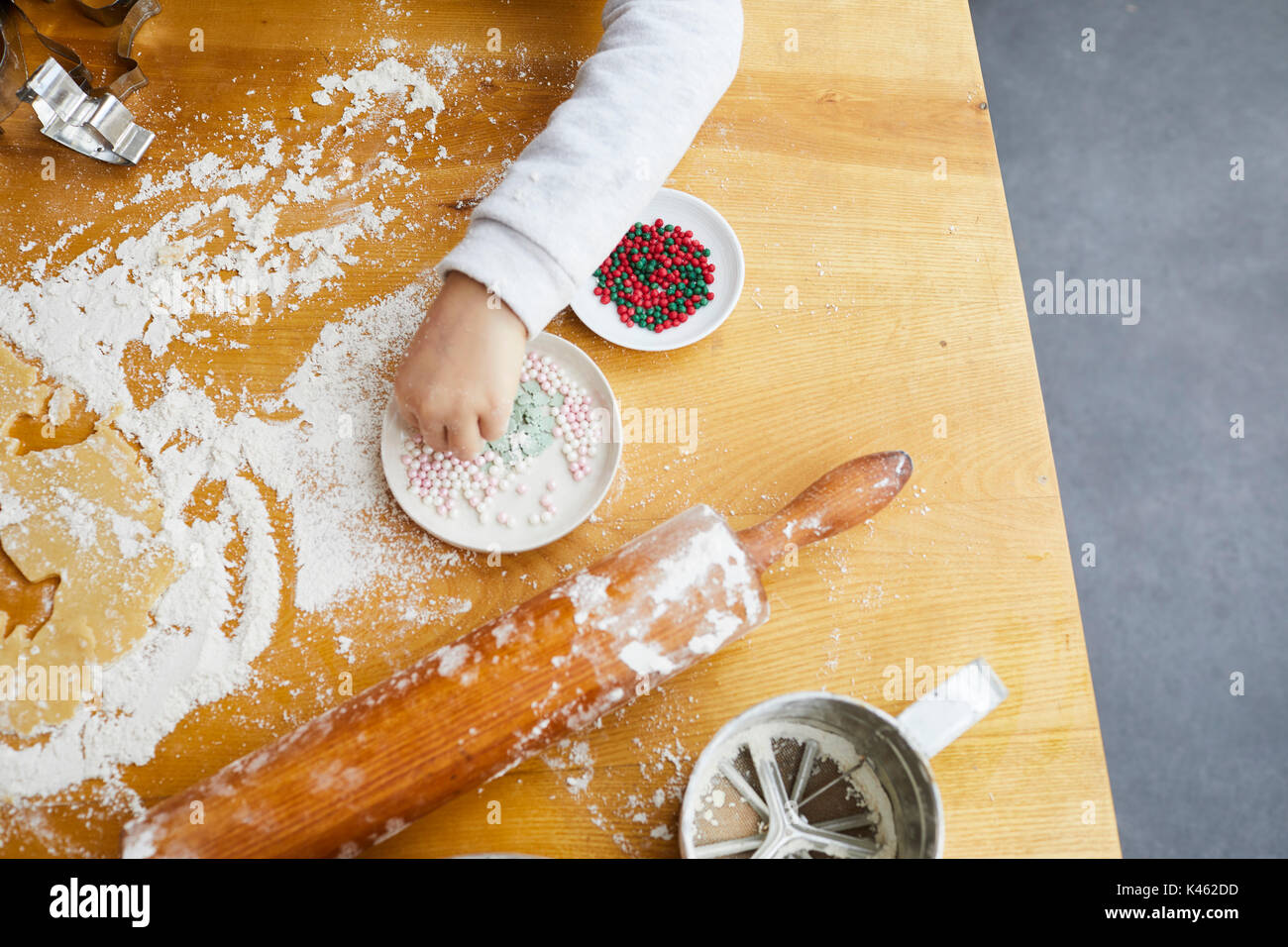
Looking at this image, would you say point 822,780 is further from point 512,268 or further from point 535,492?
point 512,268

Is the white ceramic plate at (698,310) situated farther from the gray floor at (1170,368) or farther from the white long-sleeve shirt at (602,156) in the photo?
the gray floor at (1170,368)

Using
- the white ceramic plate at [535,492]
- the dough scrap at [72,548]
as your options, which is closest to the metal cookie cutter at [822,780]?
the white ceramic plate at [535,492]

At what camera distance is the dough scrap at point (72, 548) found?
2.41 feet

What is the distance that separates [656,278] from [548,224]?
168 mm

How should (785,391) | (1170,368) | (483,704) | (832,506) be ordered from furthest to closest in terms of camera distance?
1. (1170,368)
2. (785,391)
3. (832,506)
4. (483,704)

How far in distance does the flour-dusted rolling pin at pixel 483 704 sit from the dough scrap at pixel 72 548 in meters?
0.22

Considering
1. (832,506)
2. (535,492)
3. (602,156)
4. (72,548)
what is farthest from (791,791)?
(72,548)

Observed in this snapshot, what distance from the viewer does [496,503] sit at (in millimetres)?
779

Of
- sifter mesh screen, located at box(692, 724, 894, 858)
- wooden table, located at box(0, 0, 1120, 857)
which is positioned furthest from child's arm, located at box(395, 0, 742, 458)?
sifter mesh screen, located at box(692, 724, 894, 858)

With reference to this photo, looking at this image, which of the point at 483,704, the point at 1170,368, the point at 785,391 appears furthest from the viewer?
the point at 1170,368

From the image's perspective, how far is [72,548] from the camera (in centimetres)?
77

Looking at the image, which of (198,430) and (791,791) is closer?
(791,791)
